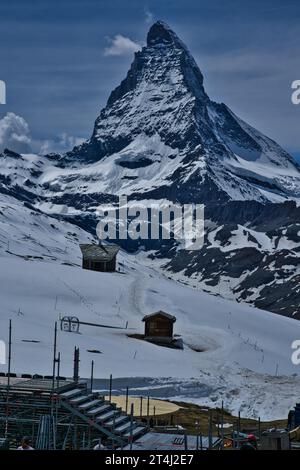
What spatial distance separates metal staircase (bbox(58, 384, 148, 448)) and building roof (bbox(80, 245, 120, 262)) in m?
87.1

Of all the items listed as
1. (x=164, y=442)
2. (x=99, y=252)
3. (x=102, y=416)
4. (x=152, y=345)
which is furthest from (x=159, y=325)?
(x=164, y=442)

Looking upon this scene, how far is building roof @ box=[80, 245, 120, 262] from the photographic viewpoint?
128625 millimetres

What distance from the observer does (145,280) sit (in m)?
128

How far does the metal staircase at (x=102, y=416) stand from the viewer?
122 ft

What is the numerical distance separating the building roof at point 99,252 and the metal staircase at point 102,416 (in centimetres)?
8706

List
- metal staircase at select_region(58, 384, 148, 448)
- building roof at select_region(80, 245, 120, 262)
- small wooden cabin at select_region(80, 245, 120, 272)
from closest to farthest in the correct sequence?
1. metal staircase at select_region(58, 384, 148, 448)
2. small wooden cabin at select_region(80, 245, 120, 272)
3. building roof at select_region(80, 245, 120, 262)

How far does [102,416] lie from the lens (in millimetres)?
38844

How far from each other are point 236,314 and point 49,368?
150 feet

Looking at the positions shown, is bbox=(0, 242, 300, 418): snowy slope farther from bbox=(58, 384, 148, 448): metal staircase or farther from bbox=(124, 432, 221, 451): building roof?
bbox=(124, 432, 221, 451): building roof

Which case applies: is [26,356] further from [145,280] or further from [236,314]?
[145,280]

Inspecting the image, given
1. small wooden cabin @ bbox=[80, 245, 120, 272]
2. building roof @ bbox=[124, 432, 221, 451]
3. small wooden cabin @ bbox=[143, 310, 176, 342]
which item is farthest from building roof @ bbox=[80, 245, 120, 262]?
building roof @ bbox=[124, 432, 221, 451]

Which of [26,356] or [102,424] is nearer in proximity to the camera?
[102,424]
